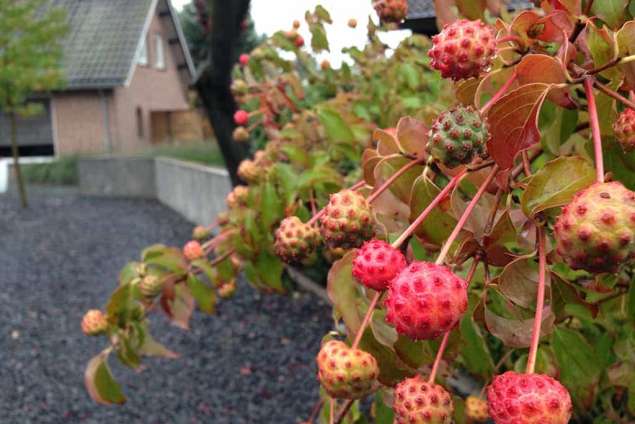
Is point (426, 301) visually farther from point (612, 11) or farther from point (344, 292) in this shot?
point (612, 11)

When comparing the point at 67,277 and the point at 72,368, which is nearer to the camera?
the point at 72,368

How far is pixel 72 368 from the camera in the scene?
445 cm

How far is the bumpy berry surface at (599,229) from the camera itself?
562 mm

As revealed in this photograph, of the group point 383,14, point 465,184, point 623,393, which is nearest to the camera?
point 465,184

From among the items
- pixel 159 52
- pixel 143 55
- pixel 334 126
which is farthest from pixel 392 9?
pixel 159 52

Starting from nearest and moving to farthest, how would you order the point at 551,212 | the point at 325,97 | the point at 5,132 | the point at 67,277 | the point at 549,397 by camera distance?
1. the point at 549,397
2. the point at 551,212
3. the point at 325,97
4. the point at 67,277
5. the point at 5,132

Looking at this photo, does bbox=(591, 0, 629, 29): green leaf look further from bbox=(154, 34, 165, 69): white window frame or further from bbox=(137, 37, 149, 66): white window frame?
bbox=(154, 34, 165, 69): white window frame

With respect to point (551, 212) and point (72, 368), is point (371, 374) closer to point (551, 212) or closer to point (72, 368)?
point (551, 212)

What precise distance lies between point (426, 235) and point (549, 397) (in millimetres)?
344

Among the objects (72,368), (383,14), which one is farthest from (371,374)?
(72,368)

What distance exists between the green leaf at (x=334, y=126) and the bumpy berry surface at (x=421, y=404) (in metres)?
1.32

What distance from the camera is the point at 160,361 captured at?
448 cm

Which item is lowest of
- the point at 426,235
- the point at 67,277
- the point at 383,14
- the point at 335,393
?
the point at 67,277

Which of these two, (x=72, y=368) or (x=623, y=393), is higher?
(x=623, y=393)
